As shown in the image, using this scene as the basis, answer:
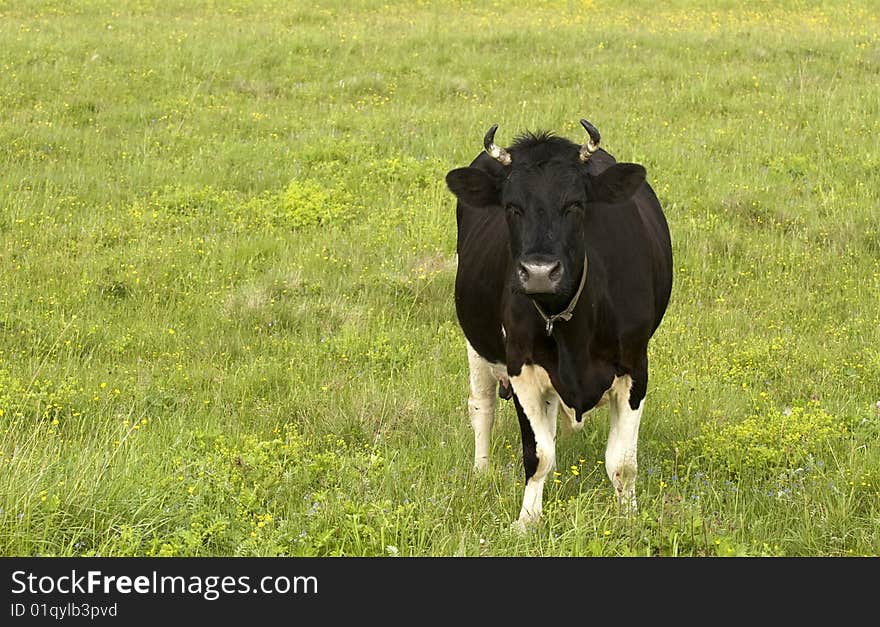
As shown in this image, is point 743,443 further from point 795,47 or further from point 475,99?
point 795,47

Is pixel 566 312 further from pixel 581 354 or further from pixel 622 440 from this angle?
pixel 622 440

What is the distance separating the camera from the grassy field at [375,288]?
539cm

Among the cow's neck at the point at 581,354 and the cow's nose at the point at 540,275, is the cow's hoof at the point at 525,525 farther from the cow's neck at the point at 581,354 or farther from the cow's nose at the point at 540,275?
the cow's nose at the point at 540,275

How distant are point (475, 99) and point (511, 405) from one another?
33.7ft

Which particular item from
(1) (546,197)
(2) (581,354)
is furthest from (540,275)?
(2) (581,354)

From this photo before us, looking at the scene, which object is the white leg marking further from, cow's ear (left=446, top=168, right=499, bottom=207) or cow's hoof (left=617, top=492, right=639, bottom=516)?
cow's ear (left=446, top=168, right=499, bottom=207)

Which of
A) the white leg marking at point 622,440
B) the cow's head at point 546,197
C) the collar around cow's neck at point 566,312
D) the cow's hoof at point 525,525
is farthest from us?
the white leg marking at point 622,440

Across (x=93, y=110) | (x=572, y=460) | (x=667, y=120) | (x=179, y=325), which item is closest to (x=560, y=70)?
(x=667, y=120)

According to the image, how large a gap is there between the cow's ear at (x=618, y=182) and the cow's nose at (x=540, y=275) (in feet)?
2.72

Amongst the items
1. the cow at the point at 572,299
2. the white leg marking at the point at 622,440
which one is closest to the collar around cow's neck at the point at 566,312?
the cow at the point at 572,299

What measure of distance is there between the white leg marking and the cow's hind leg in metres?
→ 1.03

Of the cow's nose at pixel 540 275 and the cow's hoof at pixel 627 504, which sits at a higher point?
the cow's nose at pixel 540 275

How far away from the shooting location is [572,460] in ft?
22.6

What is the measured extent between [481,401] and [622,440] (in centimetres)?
131
